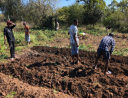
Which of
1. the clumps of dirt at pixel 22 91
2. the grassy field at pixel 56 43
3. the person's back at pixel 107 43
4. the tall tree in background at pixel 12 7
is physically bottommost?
the clumps of dirt at pixel 22 91

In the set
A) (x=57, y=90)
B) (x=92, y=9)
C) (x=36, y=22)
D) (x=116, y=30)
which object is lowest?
(x=57, y=90)

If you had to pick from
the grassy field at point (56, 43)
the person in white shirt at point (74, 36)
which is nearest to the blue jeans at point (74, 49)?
the person in white shirt at point (74, 36)

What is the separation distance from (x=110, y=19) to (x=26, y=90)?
57.9ft

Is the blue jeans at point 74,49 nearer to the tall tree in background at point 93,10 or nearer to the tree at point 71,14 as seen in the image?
the tall tree in background at point 93,10

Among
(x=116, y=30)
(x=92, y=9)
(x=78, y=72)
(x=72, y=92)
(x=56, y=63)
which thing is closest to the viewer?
(x=72, y=92)

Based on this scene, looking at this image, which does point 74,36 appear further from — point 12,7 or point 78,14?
point 12,7

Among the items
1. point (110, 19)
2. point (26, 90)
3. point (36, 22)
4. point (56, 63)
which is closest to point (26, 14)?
point (36, 22)

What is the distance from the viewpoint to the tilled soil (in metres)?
3.97

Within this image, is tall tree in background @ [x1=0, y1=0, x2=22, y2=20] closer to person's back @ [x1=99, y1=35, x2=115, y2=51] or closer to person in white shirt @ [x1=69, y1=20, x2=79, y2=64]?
person in white shirt @ [x1=69, y1=20, x2=79, y2=64]

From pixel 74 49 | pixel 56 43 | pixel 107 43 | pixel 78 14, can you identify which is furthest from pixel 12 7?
pixel 107 43

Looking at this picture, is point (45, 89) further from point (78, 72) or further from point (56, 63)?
point (56, 63)

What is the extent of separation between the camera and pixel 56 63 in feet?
20.2

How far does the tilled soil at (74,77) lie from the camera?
3973 millimetres

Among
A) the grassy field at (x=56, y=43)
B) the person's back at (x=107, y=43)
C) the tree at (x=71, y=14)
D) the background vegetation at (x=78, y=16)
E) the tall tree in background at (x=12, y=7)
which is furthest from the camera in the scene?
the tall tree in background at (x=12, y=7)
